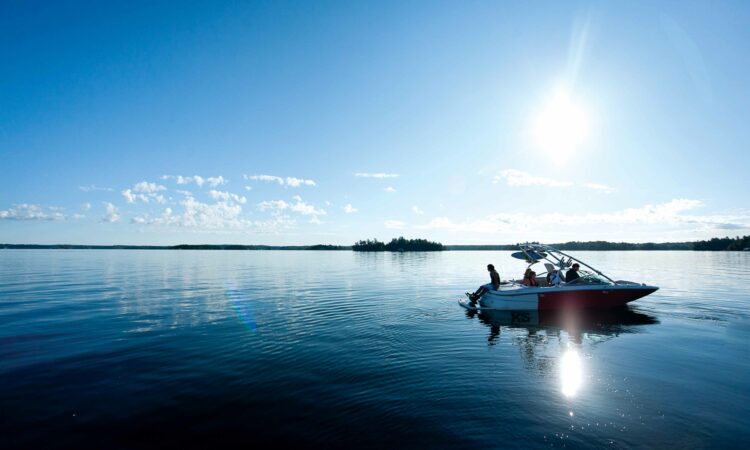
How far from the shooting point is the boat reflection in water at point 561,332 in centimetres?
1245

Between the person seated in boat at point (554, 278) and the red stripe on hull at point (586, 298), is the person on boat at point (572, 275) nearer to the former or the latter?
the person seated in boat at point (554, 278)

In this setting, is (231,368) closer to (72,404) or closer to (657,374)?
(72,404)

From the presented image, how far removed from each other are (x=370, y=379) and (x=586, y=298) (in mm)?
17602

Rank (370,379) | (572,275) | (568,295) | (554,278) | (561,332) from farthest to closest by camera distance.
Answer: (572,275) → (554,278) → (568,295) → (561,332) → (370,379)

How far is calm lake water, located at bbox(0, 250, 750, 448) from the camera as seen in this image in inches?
318

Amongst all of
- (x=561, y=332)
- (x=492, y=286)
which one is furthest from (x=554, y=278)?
(x=561, y=332)

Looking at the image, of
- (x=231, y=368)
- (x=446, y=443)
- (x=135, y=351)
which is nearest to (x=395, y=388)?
(x=446, y=443)

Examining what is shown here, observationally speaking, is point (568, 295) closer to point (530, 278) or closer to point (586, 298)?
point (586, 298)

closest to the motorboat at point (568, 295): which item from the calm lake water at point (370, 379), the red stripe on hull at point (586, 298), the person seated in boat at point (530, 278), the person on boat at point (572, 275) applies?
the red stripe on hull at point (586, 298)

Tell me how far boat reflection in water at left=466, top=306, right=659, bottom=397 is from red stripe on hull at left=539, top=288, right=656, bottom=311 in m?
0.48

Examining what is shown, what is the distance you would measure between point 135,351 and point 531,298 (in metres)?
20.9

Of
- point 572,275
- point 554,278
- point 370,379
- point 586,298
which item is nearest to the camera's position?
point 370,379

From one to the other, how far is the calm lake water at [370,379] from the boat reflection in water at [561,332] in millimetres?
118

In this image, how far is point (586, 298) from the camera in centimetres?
2258
